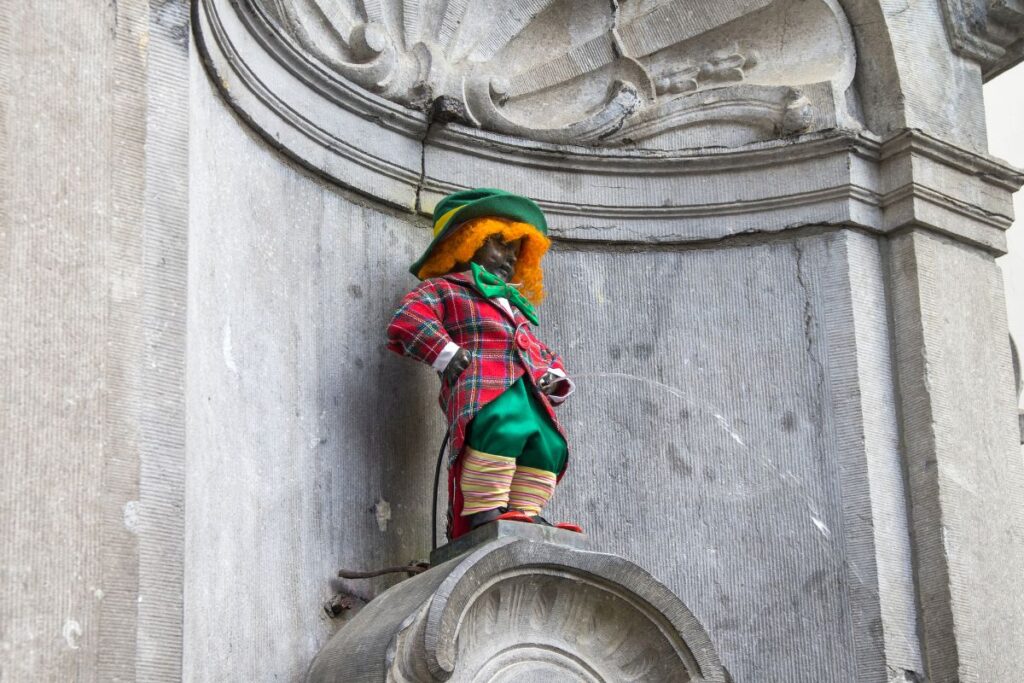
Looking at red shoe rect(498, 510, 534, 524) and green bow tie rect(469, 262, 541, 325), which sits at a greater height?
green bow tie rect(469, 262, 541, 325)

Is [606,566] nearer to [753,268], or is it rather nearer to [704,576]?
[704,576]

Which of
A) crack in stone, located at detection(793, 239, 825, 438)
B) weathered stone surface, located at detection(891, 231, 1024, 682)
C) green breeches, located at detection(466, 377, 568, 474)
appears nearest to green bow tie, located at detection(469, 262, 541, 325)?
green breeches, located at detection(466, 377, 568, 474)

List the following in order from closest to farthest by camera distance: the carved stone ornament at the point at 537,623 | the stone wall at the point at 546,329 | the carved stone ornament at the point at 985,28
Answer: the stone wall at the point at 546,329 < the carved stone ornament at the point at 537,623 < the carved stone ornament at the point at 985,28

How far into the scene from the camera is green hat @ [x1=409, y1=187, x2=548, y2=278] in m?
4.61

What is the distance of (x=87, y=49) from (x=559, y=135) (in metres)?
1.92

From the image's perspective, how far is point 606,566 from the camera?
4035 mm

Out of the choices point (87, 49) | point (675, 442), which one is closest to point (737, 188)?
point (675, 442)

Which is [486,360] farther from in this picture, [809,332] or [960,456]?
[960,456]

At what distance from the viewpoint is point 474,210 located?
461 centimetres

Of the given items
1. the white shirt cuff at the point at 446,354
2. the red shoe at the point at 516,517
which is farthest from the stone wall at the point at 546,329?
the red shoe at the point at 516,517

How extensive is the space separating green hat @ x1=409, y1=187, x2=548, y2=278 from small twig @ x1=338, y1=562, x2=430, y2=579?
2.67 feet

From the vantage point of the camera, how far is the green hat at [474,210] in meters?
4.61

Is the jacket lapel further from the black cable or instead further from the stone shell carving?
the stone shell carving

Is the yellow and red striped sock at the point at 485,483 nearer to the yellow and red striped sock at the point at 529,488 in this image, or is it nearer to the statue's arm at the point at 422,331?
Result: the yellow and red striped sock at the point at 529,488
